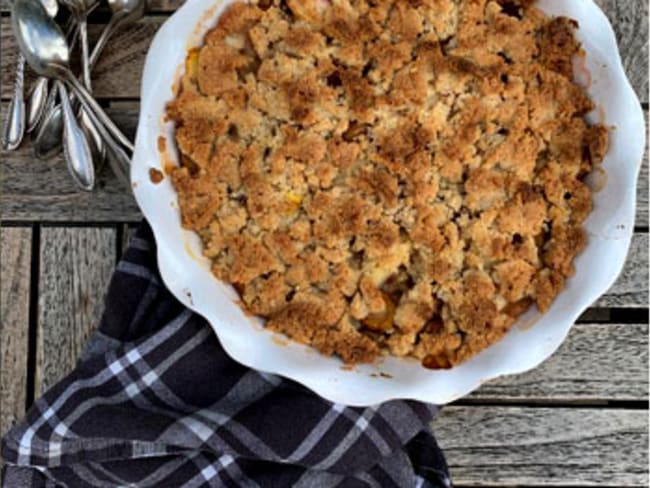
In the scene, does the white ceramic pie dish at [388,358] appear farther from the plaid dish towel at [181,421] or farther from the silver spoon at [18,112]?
the silver spoon at [18,112]

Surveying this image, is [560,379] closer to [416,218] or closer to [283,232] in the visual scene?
[416,218]

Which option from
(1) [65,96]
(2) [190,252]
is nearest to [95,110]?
(1) [65,96]

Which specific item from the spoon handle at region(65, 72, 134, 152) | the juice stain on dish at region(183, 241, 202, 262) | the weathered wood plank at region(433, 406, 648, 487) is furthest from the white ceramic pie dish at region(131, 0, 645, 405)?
the weathered wood plank at region(433, 406, 648, 487)

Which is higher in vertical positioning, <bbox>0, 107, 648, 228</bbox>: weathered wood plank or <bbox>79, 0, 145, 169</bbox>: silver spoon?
<bbox>79, 0, 145, 169</bbox>: silver spoon

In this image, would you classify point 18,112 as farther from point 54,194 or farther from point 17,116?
point 54,194

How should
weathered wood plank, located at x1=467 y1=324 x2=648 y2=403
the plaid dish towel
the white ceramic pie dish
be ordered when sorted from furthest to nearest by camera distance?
weathered wood plank, located at x1=467 y1=324 x2=648 y2=403 < the plaid dish towel < the white ceramic pie dish

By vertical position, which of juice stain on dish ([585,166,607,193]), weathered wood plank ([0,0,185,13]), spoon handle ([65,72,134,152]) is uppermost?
juice stain on dish ([585,166,607,193])

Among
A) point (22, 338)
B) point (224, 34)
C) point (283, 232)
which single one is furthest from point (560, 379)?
point (22, 338)

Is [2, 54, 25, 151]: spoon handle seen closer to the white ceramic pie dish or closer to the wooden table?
the wooden table
